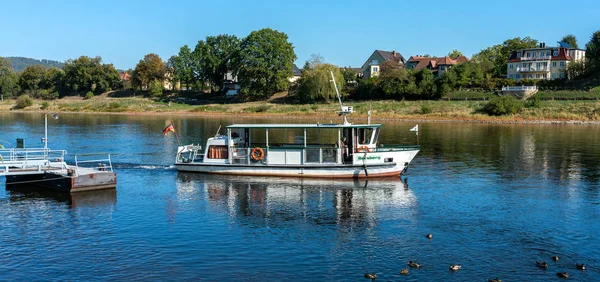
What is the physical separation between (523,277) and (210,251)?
11.9 metres

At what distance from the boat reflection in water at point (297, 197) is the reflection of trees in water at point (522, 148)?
1259 cm

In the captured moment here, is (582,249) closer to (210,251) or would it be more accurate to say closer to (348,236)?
(348,236)

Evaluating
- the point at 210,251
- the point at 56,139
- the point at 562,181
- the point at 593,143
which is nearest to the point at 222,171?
the point at 210,251

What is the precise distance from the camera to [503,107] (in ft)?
321

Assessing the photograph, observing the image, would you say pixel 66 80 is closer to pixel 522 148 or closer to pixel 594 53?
pixel 594 53

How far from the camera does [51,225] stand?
86.0ft

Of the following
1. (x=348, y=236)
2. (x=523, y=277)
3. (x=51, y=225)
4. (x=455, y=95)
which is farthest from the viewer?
(x=455, y=95)

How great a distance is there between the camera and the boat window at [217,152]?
1571 inches

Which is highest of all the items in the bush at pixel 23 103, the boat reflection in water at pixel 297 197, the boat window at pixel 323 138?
the bush at pixel 23 103

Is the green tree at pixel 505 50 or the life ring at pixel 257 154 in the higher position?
the green tree at pixel 505 50

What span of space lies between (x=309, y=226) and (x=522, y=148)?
38543 millimetres

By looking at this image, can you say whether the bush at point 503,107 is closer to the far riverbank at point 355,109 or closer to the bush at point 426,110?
the far riverbank at point 355,109

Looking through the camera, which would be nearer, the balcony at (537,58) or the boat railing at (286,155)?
the boat railing at (286,155)

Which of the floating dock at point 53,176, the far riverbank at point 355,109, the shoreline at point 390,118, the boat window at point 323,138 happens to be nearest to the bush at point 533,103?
the far riverbank at point 355,109
